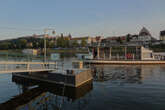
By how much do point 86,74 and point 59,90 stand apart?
13.5 ft

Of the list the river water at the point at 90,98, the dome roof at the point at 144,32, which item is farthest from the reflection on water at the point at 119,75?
the dome roof at the point at 144,32

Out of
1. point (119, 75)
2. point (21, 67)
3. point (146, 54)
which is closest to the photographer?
point (21, 67)

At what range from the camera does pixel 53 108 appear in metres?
9.51

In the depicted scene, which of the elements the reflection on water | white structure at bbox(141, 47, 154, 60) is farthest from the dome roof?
the reflection on water

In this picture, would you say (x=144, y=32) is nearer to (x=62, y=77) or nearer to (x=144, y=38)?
(x=144, y=38)

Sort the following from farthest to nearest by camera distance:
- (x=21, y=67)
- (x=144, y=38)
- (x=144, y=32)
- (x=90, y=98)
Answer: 1. (x=144, y=32)
2. (x=144, y=38)
3. (x=21, y=67)
4. (x=90, y=98)

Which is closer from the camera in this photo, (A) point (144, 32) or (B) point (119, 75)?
(B) point (119, 75)

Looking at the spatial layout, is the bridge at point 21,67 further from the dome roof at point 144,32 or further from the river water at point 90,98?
the dome roof at point 144,32

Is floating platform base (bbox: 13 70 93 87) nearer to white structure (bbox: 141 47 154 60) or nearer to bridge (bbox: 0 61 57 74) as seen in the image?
bridge (bbox: 0 61 57 74)

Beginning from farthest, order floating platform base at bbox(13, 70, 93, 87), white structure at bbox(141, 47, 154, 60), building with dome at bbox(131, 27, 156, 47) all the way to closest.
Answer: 1. building with dome at bbox(131, 27, 156, 47)
2. white structure at bbox(141, 47, 154, 60)
3. floating platform base at bbox(13, 70, 93, 87)

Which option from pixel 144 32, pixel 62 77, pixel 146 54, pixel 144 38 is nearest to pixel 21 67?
pixel 62 77

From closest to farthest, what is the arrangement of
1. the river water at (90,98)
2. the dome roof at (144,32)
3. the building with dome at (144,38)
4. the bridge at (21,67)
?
1. the river water at (90,98)
2. the bridge at (21,67)
3. the building with dome at (144,38)
4. the dome roof at (144,32)

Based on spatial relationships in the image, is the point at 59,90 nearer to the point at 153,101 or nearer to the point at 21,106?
the point at 21,106

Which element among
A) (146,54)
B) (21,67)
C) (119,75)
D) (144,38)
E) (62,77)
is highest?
(144,38)
